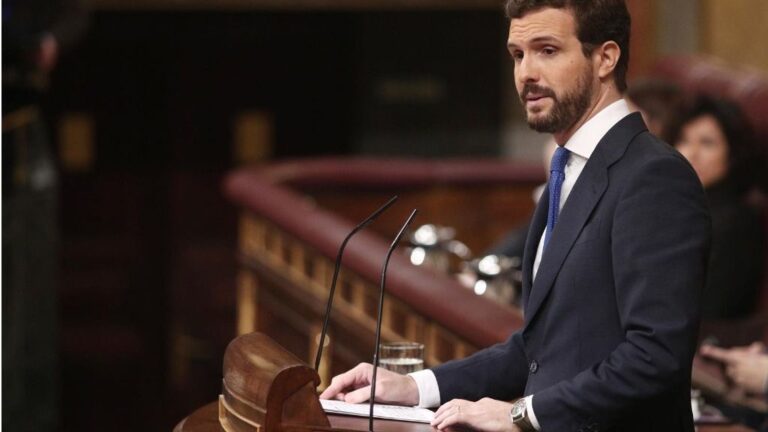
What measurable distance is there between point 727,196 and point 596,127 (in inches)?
105

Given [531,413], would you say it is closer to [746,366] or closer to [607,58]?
[607,58]

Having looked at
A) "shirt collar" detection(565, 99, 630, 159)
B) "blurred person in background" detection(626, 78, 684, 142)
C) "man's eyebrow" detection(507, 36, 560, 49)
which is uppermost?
"man's eyebrow" detection(507, 36, 560, 49)

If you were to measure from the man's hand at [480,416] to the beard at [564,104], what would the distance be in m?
0.38

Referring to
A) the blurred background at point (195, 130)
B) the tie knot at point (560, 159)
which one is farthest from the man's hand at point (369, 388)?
the blurred background at point (195, 130)

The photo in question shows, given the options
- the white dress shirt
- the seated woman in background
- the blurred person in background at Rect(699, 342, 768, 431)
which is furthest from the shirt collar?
the seated woman in background

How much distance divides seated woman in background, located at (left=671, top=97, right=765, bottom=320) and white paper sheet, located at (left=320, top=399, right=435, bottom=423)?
2.55 meters

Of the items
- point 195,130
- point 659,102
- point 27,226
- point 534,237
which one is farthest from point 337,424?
point 195,130

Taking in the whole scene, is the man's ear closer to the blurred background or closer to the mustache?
the mustache

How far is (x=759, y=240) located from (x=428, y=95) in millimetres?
4894

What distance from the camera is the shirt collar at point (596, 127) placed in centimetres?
202

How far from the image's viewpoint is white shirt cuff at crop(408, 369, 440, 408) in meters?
2.17

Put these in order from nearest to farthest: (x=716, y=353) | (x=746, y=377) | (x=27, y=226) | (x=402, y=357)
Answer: (x=402, y=357)
(x=746, y=377)
(x=716, y=353)
(x=27, y=226)

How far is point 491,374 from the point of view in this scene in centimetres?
219

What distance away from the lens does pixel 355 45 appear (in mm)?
9562
